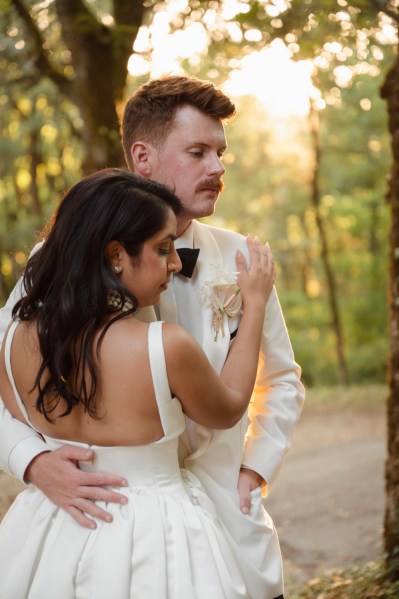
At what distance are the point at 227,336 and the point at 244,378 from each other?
231mm

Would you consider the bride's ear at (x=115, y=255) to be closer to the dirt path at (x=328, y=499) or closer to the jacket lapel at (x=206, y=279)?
the jacket lapel at (x=206, y=279)

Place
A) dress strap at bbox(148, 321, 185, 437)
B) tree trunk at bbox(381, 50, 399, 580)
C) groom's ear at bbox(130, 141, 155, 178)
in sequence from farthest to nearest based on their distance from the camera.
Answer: tree trunk at bbox(381, 50, 399, 580), groom's ear at bbox(130, 141, 155, 178), dress strap at bbox(148, 321, 185, 437)

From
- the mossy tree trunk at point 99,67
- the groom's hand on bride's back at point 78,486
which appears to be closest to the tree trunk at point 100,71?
the mossy tree trunk at point 99,67

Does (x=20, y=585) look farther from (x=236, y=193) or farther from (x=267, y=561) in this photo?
(x=236, y=193)

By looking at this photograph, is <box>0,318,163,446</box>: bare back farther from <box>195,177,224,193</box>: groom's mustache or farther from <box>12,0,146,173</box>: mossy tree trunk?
<box>12,0,146,173</box>: mossy tree trunk

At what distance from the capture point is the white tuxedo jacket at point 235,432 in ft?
8.46

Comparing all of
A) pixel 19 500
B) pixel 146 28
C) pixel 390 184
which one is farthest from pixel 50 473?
pixel 146 28

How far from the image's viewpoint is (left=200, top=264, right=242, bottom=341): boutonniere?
268 cm

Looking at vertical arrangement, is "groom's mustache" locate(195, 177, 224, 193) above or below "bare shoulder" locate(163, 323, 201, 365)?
above

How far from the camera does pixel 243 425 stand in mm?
2736

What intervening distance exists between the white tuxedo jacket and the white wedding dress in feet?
0.69

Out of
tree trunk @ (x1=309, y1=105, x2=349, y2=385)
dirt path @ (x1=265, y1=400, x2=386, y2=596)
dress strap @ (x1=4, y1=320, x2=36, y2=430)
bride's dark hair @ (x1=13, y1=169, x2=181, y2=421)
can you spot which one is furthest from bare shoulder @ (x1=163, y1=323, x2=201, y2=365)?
tree trunk @ (x1=309, y1=105, x2=349, y2=385)

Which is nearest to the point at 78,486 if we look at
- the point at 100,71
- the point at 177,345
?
the point at 177,345

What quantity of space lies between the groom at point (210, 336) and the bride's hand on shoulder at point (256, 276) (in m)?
0.08
